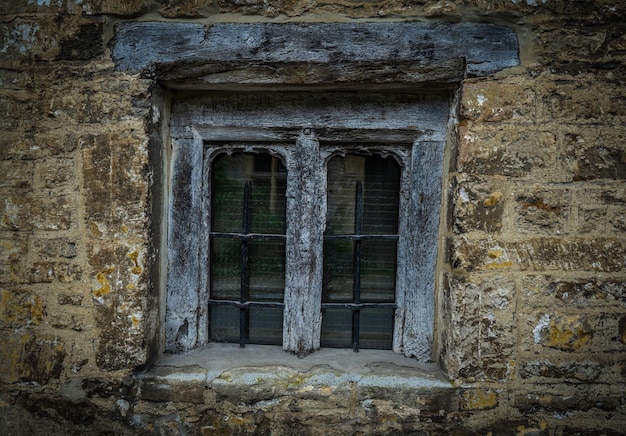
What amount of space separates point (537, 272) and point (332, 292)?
87cm

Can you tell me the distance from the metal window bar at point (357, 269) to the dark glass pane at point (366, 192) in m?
0.02

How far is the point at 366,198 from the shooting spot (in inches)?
74.4

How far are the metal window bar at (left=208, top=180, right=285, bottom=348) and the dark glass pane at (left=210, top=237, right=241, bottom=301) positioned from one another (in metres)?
0.03

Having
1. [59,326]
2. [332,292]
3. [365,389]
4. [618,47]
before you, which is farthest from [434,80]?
[59,326]

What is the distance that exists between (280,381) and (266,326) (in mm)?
317

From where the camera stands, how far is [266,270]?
193cm

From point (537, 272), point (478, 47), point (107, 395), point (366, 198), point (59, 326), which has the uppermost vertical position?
point (478, 47)

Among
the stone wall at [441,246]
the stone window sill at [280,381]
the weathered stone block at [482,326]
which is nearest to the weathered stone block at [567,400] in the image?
the stone wall at [441,246]

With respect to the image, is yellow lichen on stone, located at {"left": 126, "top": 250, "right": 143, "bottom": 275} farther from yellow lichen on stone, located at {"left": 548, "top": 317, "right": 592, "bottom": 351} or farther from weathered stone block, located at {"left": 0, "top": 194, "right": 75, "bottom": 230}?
yellow lichen on stone, located at {"left": 548, "top": 317, "right": 592, "bottom": 351}

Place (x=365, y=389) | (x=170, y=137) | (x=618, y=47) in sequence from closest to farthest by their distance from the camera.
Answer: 1. (x=618, y=47)
2. (x=365, y=389)
3. (x=170, y=137)

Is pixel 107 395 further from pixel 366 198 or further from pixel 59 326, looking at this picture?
pixel 366 198

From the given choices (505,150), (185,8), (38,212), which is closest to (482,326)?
(505,150)

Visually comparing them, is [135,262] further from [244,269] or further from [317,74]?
[317,74]

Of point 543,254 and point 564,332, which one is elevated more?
point 543,254
